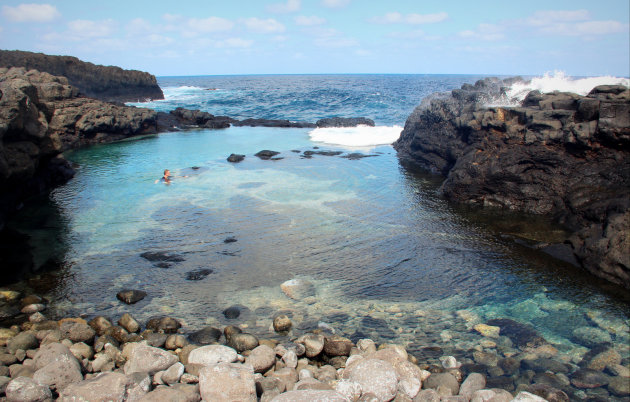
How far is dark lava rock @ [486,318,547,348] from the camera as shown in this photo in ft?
24.3

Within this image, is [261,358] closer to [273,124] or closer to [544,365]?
[544,365]

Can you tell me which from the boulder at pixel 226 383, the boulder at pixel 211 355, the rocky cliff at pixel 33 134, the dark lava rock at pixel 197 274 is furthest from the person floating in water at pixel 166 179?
the boulder at pixel 226 383

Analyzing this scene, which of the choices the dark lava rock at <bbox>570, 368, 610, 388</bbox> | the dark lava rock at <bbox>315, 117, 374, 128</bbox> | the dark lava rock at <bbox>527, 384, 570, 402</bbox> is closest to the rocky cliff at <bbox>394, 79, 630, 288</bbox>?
the dark lava rock at <bbox>570, 368, 610, 388</bbox>

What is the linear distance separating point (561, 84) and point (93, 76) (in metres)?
56.2

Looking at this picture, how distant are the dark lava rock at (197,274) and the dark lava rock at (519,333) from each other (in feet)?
20.6

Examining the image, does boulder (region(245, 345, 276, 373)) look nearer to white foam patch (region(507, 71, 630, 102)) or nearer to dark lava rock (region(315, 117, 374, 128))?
white foam patch (region(507, 71, 630, 102))

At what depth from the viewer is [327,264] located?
34.6ft

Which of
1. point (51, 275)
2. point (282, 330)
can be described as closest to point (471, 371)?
point (282, 330)

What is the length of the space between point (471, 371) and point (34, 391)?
20.4 ft

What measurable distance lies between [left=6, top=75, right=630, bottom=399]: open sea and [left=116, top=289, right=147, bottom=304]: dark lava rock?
0.13 m

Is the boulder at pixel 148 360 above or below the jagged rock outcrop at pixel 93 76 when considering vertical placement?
below

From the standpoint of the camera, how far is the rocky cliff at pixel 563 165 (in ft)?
33.5

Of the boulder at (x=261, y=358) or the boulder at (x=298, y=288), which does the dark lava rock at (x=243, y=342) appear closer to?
the boulder at (x=261, y=358)

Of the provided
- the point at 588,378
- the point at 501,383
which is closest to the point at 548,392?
the point at 501,383
